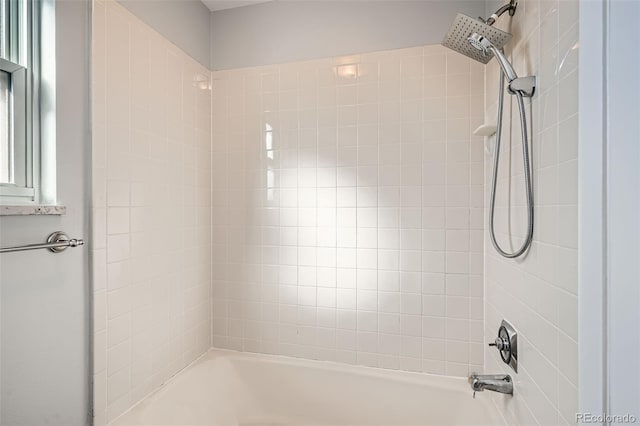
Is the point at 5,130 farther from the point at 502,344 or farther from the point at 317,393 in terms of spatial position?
the point at 502,344

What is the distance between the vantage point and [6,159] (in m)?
1.04

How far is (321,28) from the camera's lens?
1.83 meters

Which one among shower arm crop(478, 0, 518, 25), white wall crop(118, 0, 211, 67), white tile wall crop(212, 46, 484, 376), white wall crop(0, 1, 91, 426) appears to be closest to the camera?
white wall crop(0, 1, 91, 426)

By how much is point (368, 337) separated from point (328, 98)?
4.30 feet

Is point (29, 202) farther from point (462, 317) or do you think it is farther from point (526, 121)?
point (462, 317)

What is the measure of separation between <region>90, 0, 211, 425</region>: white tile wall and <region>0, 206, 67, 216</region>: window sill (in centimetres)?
17

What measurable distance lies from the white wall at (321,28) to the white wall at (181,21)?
0.23ft

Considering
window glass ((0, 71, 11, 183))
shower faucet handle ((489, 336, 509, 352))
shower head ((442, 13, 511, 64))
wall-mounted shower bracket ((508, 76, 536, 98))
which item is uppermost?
shower head ((442, 13, 511, 64))

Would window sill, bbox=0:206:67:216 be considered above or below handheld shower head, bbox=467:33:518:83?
below

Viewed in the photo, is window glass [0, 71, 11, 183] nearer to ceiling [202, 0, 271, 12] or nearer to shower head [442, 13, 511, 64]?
ceiling [202, 0, 271, 12]

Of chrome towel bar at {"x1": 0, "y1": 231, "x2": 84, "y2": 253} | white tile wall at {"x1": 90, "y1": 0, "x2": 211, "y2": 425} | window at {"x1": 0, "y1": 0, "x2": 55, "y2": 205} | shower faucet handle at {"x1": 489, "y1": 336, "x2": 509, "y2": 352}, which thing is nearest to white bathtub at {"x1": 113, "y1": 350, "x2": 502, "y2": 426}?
white tile wall at {"x1": 90, "y1": 0, "x2": 211, "y2": 425}

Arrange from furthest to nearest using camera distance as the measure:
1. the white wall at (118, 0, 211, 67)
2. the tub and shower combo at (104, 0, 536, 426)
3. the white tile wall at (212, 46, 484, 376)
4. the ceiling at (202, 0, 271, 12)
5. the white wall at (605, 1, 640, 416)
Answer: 1. the ceiling at (202, 0, 271, 12)
2. the white tile wall at (212, 46, 484, 376)
3. the white wall at (118, 0, 211, 67)
4. the tub and shower combo at (104, 0, 536, 426)
5. the white wall at (605, 1, 640, 416)

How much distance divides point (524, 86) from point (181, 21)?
1.65 meters

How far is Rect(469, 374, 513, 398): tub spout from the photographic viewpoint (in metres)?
1.26
